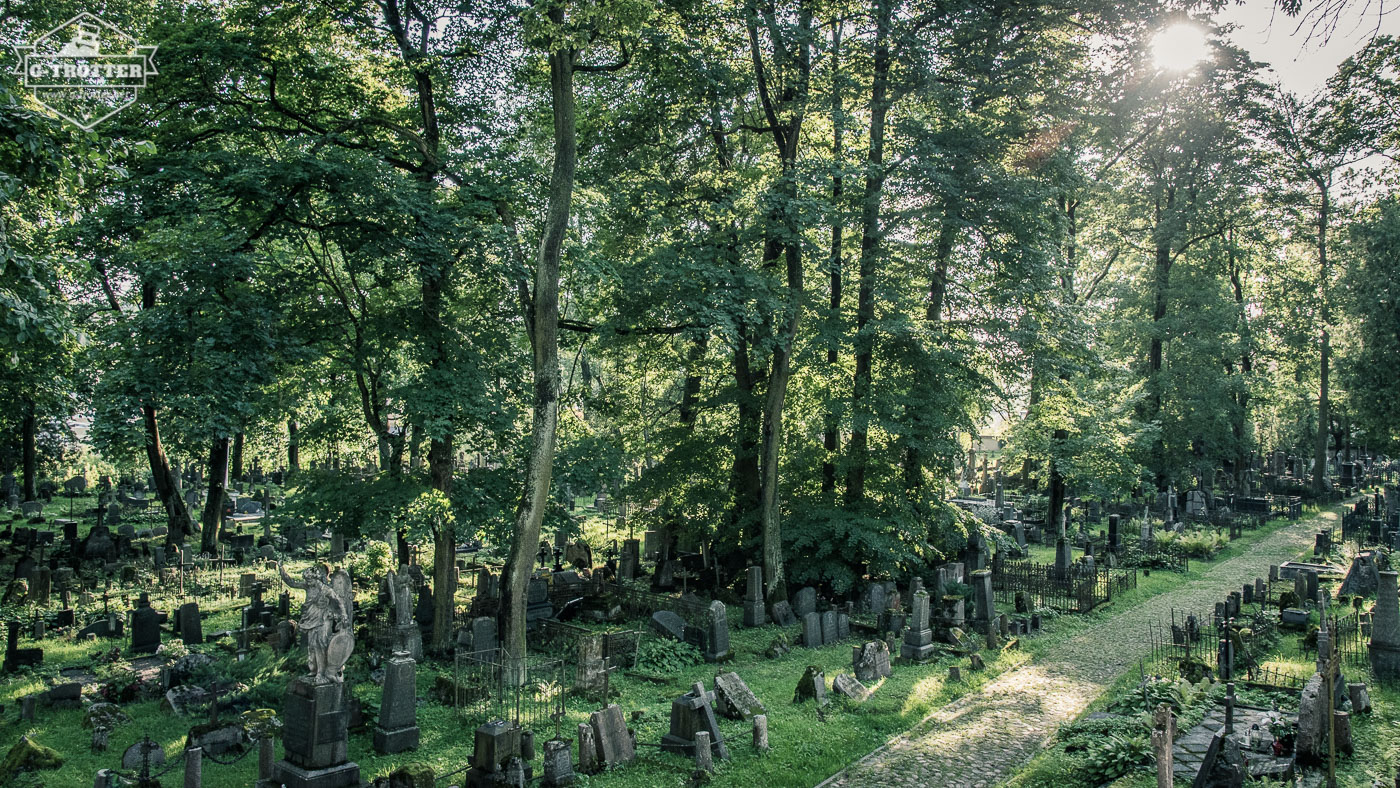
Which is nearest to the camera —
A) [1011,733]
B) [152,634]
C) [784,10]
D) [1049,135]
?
[1011,733]

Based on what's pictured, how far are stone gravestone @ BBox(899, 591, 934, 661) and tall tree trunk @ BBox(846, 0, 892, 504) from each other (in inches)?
166

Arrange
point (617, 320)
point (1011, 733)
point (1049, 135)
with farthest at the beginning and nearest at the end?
point (1049, 135)
point (617, 320)
point (1011, 733)

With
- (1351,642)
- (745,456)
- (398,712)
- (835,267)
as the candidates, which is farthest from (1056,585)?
(398,712)

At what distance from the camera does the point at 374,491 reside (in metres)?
13.7

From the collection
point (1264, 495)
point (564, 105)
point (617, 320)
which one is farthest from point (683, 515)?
point (1264, 495)

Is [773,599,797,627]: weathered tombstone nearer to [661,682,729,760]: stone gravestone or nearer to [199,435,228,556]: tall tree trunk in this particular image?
[661,682,729,760]: stone gravestone

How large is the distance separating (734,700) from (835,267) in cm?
991

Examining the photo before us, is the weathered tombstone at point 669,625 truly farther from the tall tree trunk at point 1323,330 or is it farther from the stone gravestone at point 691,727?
the tall tree trunk at point 1323,330

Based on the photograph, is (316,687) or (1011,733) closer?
(316,687)

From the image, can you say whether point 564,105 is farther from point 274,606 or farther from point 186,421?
point 274,606

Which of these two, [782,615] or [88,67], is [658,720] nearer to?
[782,615]

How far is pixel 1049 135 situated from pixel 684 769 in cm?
1671

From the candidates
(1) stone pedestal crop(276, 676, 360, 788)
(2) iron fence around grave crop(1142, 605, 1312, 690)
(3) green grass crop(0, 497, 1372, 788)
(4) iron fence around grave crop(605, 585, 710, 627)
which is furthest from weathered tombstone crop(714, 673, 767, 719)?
(2) iron fence around grave crop(1142, 605, 1312, 690)

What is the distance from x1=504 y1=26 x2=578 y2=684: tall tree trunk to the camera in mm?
12844
